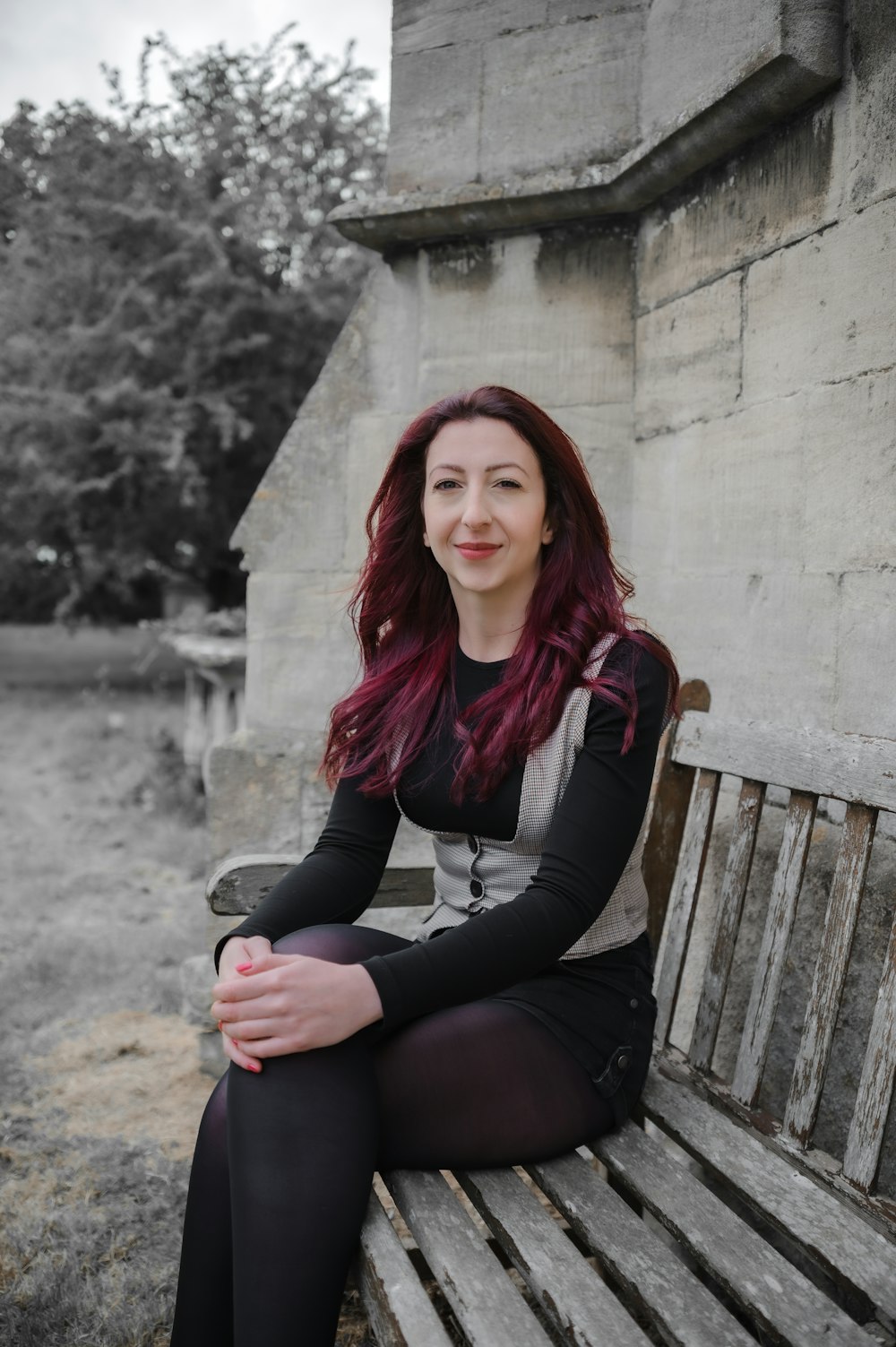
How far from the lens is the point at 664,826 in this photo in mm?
2096

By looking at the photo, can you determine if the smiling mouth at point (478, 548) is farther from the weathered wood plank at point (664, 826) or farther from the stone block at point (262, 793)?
the stone block at point (262, 793)

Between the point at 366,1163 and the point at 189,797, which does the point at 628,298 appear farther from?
the point at 189,797

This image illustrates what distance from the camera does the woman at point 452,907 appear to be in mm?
1391

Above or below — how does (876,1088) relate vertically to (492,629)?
below

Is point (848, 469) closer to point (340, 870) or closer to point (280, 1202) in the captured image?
point (340, 870)

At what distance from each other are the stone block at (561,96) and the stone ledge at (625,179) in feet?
0.30

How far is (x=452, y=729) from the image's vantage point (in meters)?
1.86

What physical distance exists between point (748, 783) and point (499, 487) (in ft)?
2.34

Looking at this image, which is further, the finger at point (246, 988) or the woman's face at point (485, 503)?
the woman's face at point (485, 503)

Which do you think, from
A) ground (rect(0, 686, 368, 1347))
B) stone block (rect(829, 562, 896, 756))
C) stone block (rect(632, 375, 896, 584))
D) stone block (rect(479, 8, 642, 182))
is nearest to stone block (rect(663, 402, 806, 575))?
stone block (rect(632, 375, 896, 584))

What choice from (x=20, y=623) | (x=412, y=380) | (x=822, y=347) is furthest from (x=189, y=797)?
(x=20, y=623)

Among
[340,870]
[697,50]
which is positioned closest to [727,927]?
[340,870]

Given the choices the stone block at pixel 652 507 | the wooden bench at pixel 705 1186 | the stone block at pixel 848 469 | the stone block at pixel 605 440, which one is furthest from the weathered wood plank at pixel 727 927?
the stone block at pixel 605 440

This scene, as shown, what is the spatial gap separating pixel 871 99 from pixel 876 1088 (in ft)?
5.44
